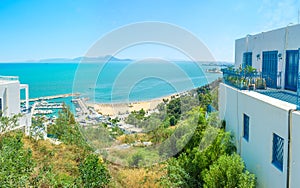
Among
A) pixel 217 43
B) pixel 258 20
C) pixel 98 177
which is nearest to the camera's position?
pixel 98 177

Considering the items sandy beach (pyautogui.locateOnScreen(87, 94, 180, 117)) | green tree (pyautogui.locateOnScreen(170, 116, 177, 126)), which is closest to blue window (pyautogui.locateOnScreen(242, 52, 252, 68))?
green tree (pyautogui.locateOnScreen(170, 116, 177, 126))

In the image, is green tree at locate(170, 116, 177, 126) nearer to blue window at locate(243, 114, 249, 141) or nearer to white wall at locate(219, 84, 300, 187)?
white wall at locate(219, 84, 300, 187)

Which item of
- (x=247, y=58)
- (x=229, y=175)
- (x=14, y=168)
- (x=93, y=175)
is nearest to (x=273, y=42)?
(x=247, y=58)

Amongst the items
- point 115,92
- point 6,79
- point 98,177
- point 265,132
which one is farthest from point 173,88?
point 265,132

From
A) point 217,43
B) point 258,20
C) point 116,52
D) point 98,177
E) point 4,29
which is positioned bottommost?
point 98,177

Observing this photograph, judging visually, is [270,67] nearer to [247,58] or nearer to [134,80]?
[247,58]

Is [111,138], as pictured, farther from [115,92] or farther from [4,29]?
[4,29]
